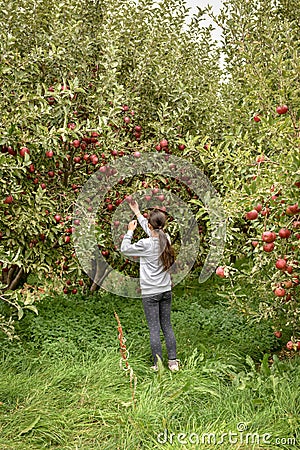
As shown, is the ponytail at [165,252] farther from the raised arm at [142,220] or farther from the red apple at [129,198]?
the red apple at [129,198]

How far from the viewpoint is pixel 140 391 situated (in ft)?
14.7

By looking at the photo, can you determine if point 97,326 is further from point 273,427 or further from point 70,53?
point 70,53

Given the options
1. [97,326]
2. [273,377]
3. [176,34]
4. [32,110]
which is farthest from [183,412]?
[176,34]

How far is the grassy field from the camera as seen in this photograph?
3.87 meters

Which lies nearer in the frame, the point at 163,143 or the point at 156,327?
the point at 156,327

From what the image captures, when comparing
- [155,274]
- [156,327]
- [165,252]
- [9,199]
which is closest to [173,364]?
[156,327]

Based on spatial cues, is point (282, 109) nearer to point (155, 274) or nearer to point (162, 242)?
point (162, 242)

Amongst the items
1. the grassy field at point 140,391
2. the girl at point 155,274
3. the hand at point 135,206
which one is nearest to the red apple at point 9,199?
the girl at point 155,274

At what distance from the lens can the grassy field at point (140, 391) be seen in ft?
12.7

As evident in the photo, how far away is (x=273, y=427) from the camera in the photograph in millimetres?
3973

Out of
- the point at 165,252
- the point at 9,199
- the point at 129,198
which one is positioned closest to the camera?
the point at 9,199

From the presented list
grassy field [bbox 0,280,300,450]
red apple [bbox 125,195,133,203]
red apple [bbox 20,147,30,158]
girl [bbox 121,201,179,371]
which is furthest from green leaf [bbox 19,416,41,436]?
red apple [bbox 125,195,133,203]

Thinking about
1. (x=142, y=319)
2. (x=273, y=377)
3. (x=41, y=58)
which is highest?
(x=41, y=58)

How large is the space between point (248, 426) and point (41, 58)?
408 centimetres
